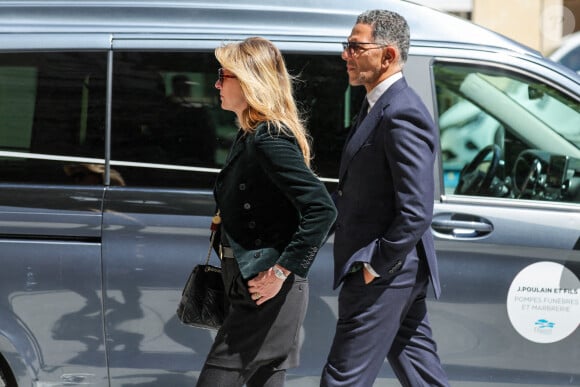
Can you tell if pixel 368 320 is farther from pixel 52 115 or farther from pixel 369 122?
pixel 52 115

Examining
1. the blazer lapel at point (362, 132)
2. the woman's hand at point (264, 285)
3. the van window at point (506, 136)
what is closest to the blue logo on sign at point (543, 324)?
the van window at point (506, 136)

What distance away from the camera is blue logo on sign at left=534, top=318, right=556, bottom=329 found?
12.8ft

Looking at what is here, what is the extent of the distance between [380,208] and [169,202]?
3.41 feet

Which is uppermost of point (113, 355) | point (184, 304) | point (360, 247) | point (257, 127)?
point (257, 127)

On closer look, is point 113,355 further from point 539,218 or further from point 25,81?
point 539,218

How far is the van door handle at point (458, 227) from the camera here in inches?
154

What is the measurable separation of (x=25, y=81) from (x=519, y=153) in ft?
6.87

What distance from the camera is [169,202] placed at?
12.6ft

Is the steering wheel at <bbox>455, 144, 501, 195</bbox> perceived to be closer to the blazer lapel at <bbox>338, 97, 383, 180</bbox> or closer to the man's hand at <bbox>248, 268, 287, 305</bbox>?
the blazer lapel at <bbox>338, 97, 383, 180</bbox>

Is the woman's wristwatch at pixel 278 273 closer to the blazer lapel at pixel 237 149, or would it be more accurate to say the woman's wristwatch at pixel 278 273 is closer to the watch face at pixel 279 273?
the watch face at pixel 279 273

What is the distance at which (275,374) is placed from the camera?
3.09 meters

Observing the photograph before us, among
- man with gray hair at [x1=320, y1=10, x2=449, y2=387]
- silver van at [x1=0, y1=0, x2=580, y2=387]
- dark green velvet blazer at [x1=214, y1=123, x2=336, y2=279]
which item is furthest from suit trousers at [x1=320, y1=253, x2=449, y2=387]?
silver van at [x1=0, y1=0, x2=580, y2=387]

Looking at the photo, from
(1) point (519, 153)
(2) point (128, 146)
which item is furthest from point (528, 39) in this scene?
(2) point (128, 146)

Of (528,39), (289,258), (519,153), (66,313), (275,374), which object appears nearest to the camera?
(289,258)
